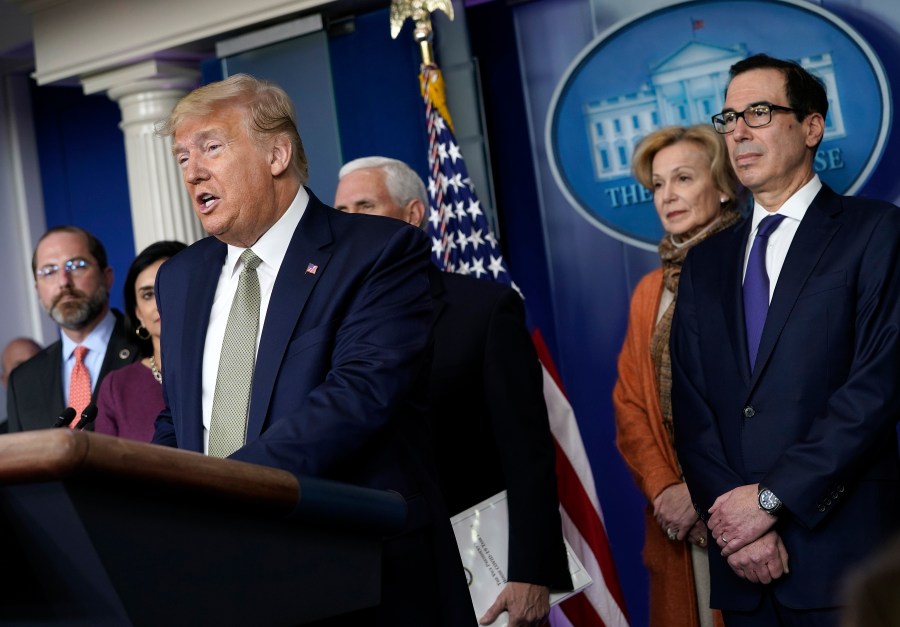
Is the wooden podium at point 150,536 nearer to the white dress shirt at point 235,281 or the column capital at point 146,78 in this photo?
the white dress shirt at point 235,281

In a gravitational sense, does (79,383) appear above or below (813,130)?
below

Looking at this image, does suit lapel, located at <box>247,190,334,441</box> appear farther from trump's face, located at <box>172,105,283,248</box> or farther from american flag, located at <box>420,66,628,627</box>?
american flag, located at <box>420,66,628,627</box>

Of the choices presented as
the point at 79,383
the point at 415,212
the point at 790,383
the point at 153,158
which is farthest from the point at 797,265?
the point at 153,158

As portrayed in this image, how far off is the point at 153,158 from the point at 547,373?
2.64 metres

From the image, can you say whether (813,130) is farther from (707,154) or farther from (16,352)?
(16,352)

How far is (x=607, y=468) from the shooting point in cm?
490

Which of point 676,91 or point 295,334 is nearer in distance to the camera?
point 295,334

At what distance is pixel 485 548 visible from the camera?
9.69 feet

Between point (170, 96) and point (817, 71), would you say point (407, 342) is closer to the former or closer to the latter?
point (817, 71)

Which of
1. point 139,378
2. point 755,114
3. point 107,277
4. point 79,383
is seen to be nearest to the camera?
point 755,114

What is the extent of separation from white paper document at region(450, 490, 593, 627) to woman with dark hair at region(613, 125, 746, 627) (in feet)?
1.35

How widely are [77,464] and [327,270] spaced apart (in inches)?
37.9

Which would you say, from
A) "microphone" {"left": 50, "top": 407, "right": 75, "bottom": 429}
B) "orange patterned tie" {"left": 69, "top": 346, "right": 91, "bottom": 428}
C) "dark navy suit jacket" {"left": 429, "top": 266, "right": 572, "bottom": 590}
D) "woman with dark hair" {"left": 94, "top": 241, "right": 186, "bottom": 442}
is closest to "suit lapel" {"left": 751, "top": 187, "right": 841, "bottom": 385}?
"dark navy suit jacket" {"left": 429, "top": 266, "right": 572, "bottom": 590}

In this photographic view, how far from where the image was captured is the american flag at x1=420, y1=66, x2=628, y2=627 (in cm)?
350
